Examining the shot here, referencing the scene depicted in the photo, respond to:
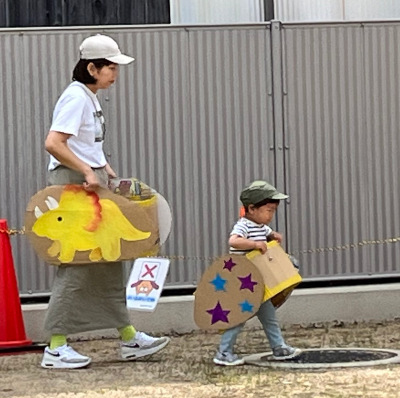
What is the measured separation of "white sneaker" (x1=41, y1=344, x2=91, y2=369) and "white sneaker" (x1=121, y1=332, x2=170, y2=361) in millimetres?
293

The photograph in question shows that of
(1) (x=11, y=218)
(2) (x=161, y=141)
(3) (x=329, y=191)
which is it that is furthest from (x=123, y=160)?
(3) (x=329, y=191)

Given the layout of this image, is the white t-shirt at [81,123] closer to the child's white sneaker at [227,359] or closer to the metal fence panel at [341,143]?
the child's white sneaker at [227,359]

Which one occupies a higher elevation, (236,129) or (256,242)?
(236,129)

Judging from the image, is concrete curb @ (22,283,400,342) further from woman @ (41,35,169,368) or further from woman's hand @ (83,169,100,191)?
woman's hand @ (83,169,100,191)

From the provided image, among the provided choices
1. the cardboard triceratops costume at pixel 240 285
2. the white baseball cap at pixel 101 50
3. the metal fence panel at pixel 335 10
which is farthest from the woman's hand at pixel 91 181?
the metal fence panel at pixel 335 10

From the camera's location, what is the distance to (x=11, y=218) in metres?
9.33

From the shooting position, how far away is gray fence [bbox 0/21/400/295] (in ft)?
30.6

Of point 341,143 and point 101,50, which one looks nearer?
point 101,50

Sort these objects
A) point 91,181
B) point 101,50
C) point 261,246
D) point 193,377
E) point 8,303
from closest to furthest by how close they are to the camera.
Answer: point 193,377 < point 91,181 < point 261,246 < point 101,50 < point 8,303

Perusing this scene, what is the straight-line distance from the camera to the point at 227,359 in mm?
7578

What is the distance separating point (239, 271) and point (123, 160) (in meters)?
2.10

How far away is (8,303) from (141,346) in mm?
1166

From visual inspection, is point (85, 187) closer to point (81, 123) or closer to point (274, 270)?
point (81, 123)

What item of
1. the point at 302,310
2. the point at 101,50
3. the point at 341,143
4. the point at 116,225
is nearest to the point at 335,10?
the point at 341,143
